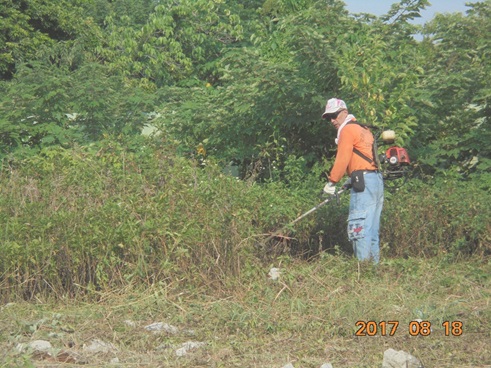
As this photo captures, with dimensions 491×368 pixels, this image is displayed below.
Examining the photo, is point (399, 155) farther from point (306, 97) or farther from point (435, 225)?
point (306, 97)

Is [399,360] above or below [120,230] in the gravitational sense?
below

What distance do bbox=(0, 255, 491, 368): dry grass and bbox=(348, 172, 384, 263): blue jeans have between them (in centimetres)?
23

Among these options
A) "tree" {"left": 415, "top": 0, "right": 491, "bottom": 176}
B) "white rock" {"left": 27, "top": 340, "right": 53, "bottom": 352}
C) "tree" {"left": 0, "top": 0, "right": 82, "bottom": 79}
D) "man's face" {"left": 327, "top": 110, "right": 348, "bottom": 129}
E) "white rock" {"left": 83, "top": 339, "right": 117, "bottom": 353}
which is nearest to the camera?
"white rock" {"left": 27, "top": 340, "right": 53, "bottom": 352}

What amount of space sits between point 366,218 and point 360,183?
355 mm

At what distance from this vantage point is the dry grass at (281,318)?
5.52 metres

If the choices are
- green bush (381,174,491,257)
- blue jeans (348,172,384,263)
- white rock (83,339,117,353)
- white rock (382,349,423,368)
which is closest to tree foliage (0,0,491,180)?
green bush (381,174,491,257)

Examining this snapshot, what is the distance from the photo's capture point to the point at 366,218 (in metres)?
7.85

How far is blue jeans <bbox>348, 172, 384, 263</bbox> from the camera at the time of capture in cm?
784

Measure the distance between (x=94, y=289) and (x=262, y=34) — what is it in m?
6.65

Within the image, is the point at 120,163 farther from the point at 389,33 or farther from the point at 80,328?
the point at 389,33

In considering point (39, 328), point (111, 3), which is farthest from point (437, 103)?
point (111, 3)

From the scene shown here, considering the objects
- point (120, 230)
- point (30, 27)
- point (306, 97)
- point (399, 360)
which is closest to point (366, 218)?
point (306, 97)
